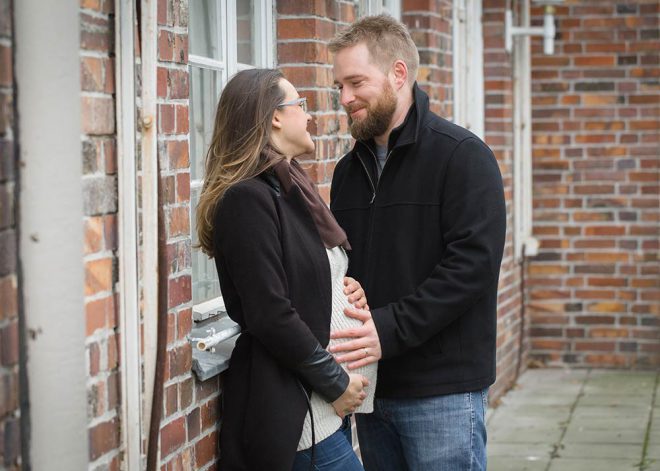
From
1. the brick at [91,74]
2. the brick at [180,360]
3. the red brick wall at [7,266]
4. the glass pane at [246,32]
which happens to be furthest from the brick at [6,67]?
the glass pane at [246,32]

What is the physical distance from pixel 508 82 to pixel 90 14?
18.0 ft

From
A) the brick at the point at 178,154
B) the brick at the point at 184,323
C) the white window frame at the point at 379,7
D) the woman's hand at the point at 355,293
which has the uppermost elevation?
the white window frame at the point at 379,7

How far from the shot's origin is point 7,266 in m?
2.24

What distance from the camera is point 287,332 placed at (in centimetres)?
284

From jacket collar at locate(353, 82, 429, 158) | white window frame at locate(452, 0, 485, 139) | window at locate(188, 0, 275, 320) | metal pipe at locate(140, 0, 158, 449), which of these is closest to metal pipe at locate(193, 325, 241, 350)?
window at locate(188, 0, 275, 320)

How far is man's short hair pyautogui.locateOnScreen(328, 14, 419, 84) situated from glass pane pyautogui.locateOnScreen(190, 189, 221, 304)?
679 millimetres

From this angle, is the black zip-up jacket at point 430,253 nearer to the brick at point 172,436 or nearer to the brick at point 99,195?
the brick at point 172,436

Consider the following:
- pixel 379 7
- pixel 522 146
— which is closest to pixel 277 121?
pixel 379 7

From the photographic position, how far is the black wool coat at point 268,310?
2.83 m

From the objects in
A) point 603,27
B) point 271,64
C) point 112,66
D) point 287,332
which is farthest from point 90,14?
point 603,27

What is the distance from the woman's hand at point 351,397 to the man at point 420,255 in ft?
0.44

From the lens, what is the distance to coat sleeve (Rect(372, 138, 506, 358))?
3.25 m

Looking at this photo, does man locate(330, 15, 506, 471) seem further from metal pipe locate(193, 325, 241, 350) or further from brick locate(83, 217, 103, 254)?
brick locate(83, 217, 103, 254)

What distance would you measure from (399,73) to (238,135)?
675 mm
